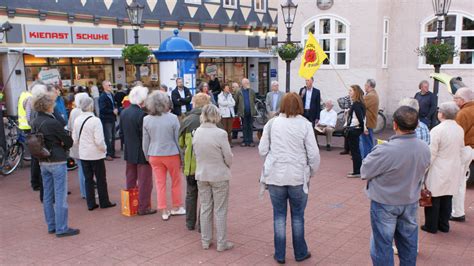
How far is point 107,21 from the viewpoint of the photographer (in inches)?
744

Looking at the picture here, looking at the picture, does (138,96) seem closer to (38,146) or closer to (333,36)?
(38,146)

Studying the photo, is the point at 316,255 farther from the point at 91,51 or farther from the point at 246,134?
the point at 91,51

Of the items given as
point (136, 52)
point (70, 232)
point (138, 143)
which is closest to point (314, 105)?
point (136, 52)

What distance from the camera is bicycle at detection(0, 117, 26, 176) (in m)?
9.03

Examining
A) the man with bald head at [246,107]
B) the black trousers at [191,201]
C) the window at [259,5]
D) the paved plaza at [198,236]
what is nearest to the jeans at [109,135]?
the paved plaza at [198,236]

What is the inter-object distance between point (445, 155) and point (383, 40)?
9.68 metres

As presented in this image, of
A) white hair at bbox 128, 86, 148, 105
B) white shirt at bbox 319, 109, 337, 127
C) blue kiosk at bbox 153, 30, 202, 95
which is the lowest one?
white shirt at bbox 319, 109, 337, 127

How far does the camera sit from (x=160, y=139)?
6004 millimetres

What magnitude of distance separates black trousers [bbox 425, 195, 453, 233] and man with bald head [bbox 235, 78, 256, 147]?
21.7ft

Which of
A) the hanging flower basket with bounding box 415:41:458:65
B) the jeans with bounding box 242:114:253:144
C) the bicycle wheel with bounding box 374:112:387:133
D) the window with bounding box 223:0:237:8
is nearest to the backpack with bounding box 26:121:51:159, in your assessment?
the jeans with bounding box 242:114:253:144

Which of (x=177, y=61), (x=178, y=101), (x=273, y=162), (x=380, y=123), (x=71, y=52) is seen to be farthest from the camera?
(x=71, y=52)

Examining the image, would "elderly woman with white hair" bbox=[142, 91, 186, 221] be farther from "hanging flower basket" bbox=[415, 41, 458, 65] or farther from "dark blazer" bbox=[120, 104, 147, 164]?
"hanging flower basket" bbox=[415, 41, 458, 65]

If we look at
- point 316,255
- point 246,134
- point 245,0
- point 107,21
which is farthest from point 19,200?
point 245,0

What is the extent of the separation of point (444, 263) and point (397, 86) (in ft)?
35.0
